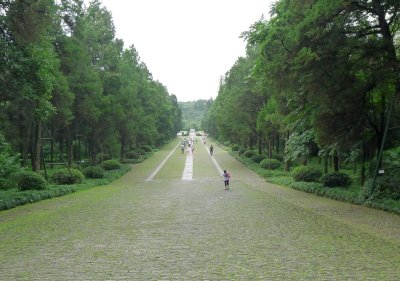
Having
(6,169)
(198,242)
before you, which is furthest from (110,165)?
(198,242)

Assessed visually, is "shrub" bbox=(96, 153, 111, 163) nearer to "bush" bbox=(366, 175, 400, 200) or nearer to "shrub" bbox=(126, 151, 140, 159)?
"shrub" bbox=(126, 151, 140, 159)

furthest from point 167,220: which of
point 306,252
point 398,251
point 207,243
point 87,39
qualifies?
point 87,39

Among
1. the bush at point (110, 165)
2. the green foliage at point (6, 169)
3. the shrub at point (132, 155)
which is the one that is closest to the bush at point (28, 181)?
the green foliage at point (6, 169)

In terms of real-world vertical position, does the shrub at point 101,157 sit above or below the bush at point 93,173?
above

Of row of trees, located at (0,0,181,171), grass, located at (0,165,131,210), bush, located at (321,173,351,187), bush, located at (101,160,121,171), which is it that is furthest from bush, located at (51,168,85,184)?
bush, located at (321,173,351,187)

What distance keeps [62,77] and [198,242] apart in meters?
18.3

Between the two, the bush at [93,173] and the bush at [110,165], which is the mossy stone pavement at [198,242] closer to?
the bush at [93,173]

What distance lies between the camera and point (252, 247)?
8523 millimetres

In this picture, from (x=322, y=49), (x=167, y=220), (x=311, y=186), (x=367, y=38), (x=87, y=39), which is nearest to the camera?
(x=167, y=220)

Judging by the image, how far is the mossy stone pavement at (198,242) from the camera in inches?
265

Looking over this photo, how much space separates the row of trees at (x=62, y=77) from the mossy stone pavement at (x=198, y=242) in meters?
5.48

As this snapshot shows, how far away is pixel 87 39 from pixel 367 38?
22058 mm

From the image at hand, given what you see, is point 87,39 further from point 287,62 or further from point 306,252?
point 306,252

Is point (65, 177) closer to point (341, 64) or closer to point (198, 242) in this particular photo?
point (341, 64)
